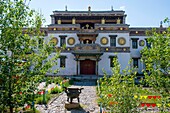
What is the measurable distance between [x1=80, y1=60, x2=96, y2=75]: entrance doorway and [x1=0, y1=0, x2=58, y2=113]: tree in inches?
1119

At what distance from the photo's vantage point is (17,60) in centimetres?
571

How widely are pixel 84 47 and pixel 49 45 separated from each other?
26.8m

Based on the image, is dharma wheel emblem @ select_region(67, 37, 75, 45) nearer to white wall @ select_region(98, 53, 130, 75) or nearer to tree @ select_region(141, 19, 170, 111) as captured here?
white wall @ select_region(98, 53, 130, 75)

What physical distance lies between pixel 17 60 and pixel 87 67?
28871mm

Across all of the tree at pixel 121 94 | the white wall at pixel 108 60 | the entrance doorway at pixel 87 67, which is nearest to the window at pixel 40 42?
the tree at pixel 121 94

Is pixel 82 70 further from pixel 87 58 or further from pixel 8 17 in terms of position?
pixel 8 17

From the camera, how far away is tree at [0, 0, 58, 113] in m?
5.49

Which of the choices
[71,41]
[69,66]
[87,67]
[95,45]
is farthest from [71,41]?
[87,67]

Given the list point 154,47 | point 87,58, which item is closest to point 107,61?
point 87,58

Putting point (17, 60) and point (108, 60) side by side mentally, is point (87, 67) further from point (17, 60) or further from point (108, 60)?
point (17, 60)

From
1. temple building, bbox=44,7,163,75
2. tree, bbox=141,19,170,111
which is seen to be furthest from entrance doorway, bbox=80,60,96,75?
tree, bbox=141,19,170,111

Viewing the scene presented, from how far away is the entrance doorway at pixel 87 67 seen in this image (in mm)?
34438

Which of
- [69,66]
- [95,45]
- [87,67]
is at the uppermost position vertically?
[95,45]

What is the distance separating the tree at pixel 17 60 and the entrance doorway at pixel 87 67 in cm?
2842
